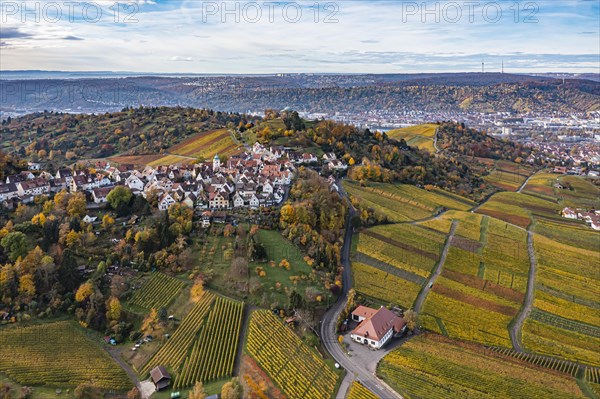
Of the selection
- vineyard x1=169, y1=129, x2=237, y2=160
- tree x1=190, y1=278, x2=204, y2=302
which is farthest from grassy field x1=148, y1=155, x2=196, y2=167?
tree x1=190, y1=278, x2=204, y2=302

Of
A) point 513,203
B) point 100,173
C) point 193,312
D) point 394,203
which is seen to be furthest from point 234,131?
point 193,312

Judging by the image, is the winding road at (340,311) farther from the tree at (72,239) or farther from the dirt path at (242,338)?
the tree at (72,239)

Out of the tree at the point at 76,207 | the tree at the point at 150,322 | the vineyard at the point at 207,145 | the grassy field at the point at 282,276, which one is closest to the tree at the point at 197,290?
the tree at the point at 150,322

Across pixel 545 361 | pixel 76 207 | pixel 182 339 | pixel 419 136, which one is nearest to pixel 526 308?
pixel 545 361

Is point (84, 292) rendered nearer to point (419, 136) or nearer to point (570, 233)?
point (570, 233)

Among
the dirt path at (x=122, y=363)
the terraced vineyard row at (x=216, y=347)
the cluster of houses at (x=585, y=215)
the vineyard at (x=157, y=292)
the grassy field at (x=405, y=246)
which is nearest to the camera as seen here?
the dirt path at (x=122, y=363)

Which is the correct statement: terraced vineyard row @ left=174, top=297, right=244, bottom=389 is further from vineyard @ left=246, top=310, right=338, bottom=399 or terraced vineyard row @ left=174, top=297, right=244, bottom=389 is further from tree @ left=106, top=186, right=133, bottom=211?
tree @ left=106, top=186, right=133, bottom=211
